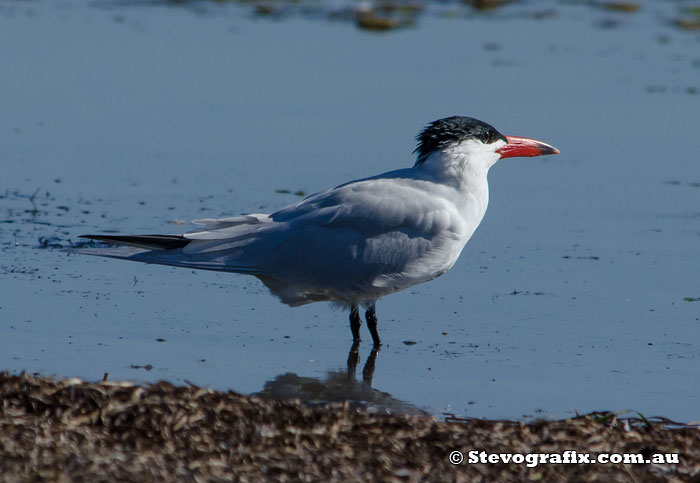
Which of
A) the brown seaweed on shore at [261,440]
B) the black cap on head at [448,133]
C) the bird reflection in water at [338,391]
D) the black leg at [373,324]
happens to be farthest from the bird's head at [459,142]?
the brown seaweed on shore at [261,440]

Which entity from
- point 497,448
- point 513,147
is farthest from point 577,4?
point 497,448

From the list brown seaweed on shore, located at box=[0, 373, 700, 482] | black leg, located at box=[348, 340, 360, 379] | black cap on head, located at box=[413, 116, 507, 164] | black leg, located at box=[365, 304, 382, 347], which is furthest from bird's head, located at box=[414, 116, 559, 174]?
brown seaweed on shore, located at box=[0, 373, 700, 482]

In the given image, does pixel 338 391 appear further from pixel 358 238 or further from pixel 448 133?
pixel 448 133

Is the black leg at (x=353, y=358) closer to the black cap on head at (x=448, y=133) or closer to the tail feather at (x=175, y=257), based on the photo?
the tail feather at (x=175, y=257)

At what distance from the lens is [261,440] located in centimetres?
424

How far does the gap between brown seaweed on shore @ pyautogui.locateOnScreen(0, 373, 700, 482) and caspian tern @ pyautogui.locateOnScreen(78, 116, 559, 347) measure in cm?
114

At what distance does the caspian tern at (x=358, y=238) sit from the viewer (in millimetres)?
5730

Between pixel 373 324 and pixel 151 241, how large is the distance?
119 cm

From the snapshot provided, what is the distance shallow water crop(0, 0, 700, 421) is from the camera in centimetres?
547

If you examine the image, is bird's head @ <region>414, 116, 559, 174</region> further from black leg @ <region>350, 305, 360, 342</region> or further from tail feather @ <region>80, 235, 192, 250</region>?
tail feather @ <region>80, 235, 192, 250</region>

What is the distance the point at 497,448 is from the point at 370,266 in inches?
63.6

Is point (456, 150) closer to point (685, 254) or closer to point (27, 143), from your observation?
point (685, 254)

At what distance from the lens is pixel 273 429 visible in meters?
4.34

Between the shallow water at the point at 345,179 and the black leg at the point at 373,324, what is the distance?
3.2 inches
